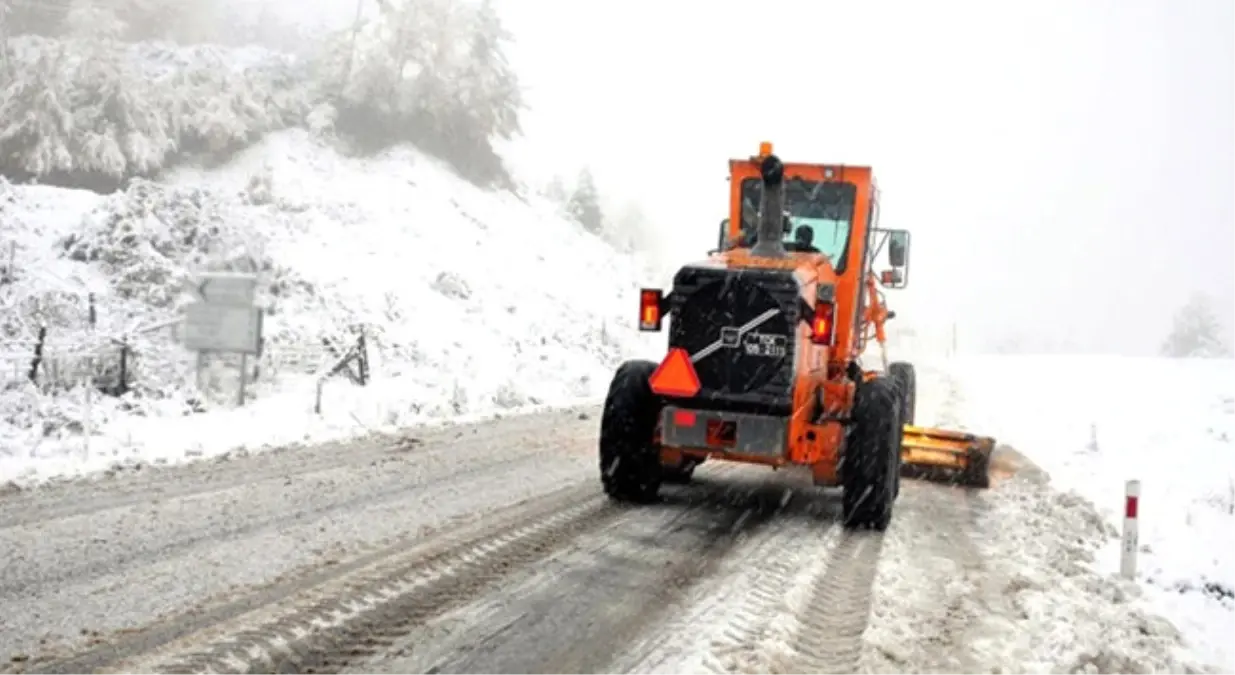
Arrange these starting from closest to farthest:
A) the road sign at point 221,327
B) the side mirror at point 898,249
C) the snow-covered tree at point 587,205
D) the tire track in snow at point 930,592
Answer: the tire track in snow at point 930,592, the side mirror at point 898,249, the road sign at point 221,327, the snow-covered tree at point 587,205

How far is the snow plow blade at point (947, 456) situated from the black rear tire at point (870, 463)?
2356 millimetres

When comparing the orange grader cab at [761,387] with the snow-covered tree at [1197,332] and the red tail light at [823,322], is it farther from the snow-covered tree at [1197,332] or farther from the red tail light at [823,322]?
the snow-covered tree at [1197,332]

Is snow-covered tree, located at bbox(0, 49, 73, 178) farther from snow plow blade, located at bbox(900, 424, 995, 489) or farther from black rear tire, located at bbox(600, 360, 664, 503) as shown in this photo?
snow plow blade, located at bbox(900, 424, 995, 489)

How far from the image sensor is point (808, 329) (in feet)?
26.8

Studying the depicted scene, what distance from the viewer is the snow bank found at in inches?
265

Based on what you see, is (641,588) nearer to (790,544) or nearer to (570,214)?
(790,544)

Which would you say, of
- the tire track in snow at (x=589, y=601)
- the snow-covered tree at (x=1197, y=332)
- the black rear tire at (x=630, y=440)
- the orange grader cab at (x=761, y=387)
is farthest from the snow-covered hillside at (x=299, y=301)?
the snow-covered tree at (x=1197, y=332)

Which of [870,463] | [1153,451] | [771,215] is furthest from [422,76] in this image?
[870,463]

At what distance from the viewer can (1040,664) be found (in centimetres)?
486

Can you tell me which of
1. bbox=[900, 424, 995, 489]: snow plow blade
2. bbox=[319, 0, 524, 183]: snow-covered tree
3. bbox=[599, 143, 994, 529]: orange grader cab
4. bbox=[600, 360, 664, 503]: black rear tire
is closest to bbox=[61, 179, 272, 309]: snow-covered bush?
bbox=[600, 360, 664, 503]: black rear tire

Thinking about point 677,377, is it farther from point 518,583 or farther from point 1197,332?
point 1197,332

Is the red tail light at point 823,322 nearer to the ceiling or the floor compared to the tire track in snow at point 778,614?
nearer to the ceiling

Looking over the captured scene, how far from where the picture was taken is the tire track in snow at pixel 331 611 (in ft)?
14.3

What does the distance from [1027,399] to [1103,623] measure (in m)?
17.8
